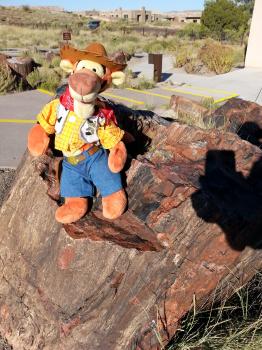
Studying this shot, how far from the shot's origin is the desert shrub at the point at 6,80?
34.9 ft

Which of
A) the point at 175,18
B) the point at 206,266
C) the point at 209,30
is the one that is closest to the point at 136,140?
the point at 206,266

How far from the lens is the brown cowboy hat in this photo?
270cm

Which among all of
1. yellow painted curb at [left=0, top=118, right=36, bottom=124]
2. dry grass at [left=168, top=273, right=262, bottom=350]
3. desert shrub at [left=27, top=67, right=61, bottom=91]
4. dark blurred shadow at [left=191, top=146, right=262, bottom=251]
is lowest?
desert shrub at [left=27, top=67, right=61, bottom=91]

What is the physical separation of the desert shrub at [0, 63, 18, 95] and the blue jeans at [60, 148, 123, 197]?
8.62 m

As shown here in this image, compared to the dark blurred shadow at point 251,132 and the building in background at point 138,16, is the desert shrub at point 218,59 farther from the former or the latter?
the building in background at point 138,16

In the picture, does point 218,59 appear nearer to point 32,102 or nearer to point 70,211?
point 32,102

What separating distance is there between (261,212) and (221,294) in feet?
2.18

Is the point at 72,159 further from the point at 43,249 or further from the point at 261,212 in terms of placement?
the point at 261,212

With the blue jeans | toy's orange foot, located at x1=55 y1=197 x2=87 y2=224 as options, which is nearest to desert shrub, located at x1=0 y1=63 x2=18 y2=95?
the blue jeans

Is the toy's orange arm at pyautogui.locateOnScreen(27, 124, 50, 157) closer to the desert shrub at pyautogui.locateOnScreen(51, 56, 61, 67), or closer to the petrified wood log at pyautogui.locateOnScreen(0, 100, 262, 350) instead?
the petrified wood log at pyautogui.locateOnScreen(0, 100, 262, 350)

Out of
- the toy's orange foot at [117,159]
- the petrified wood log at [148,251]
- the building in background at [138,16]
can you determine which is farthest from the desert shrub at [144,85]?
the building in background at [138,16]

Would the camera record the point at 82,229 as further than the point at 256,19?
No

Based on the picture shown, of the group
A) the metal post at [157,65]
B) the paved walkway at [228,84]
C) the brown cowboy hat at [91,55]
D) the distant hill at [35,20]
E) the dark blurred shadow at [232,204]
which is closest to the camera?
the dark blurred shadow at [232,204]

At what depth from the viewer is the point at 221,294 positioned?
8.24 feet
